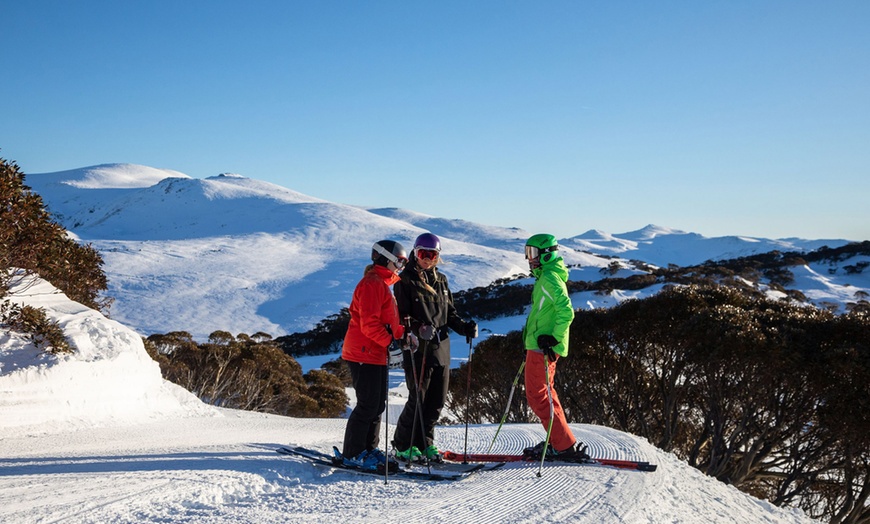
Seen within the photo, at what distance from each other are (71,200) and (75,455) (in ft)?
491

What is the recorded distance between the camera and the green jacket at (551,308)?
494 centimetres

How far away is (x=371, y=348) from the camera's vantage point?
473cm

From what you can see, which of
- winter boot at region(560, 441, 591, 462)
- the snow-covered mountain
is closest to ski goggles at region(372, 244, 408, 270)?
winter boot at region(560, 441, 591, 462)

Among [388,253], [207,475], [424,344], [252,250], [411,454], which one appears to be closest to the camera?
[207,475]

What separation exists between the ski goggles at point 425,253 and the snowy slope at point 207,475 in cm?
170

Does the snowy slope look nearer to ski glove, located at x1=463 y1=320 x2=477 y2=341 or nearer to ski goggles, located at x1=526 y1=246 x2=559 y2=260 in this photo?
ski glove, located at x1=463 y1=320 x2=477 y2=341

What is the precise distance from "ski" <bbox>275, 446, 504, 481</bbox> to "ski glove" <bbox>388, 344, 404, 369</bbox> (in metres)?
0.80

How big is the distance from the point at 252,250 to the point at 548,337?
7394 cm

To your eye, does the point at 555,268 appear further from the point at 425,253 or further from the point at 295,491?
the point at 295,491

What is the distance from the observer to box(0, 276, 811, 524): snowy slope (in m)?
3.73

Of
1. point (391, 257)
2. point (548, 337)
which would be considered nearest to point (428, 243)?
point (391, 257)

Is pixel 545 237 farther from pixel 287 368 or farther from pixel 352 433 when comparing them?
pixel 287 368

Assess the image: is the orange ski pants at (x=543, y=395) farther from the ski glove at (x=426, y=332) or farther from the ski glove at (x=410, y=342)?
the ski glove at (x=410, y=342)

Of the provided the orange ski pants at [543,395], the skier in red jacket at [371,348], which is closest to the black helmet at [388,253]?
the skier in red jacket at [371,348]
